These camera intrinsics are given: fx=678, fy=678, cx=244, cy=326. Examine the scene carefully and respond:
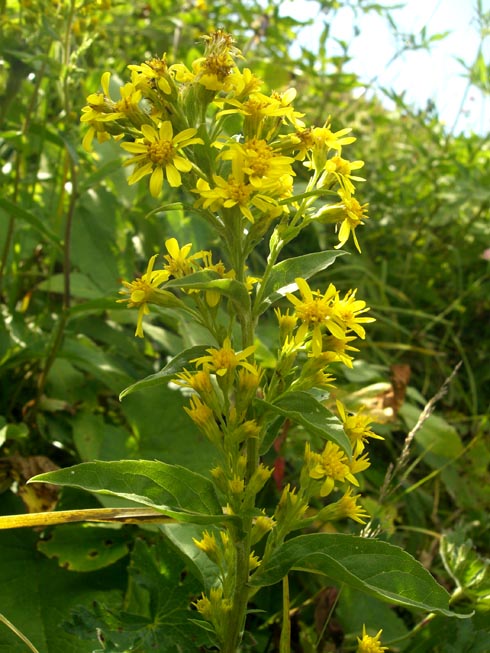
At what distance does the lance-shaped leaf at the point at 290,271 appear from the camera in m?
1.05

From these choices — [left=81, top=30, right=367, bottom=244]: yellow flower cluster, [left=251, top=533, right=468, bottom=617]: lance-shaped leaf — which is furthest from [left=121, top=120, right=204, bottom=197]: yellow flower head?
[left=251, top=533, right=468, bottom=617]: lance-shaped leaf

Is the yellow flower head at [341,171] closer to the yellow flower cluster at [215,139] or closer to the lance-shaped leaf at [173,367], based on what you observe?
the yellow flower cluster at [215,139]

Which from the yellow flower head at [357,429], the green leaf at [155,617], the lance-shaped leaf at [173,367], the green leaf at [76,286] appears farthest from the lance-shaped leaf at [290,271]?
the green leaf at [76,286]

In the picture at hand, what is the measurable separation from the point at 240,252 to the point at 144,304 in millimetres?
176

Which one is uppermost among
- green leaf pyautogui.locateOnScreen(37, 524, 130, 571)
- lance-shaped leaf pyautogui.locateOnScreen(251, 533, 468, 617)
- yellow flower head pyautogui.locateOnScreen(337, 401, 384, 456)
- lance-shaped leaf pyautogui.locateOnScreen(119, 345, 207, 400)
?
lance-shaped leaf pyautogui.locateOnScreen(119, 345, 207, 400)

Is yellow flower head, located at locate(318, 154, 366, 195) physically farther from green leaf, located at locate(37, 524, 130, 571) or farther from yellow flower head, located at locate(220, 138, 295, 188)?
green leaf, located at locate(37, 524, 130, 571)

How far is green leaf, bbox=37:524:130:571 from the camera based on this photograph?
4.89ft

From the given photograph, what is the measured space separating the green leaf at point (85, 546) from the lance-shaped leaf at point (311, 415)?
2.26 ft

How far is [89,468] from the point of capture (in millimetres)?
973

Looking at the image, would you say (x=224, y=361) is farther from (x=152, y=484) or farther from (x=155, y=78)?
(x=155, y=78)

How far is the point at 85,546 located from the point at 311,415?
794 mm

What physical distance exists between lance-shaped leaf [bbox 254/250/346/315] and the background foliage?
21 cm

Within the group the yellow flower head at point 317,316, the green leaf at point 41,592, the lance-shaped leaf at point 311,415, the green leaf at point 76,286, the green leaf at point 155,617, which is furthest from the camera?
the green leaf at point 76,286

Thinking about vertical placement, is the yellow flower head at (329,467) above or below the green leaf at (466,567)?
above
